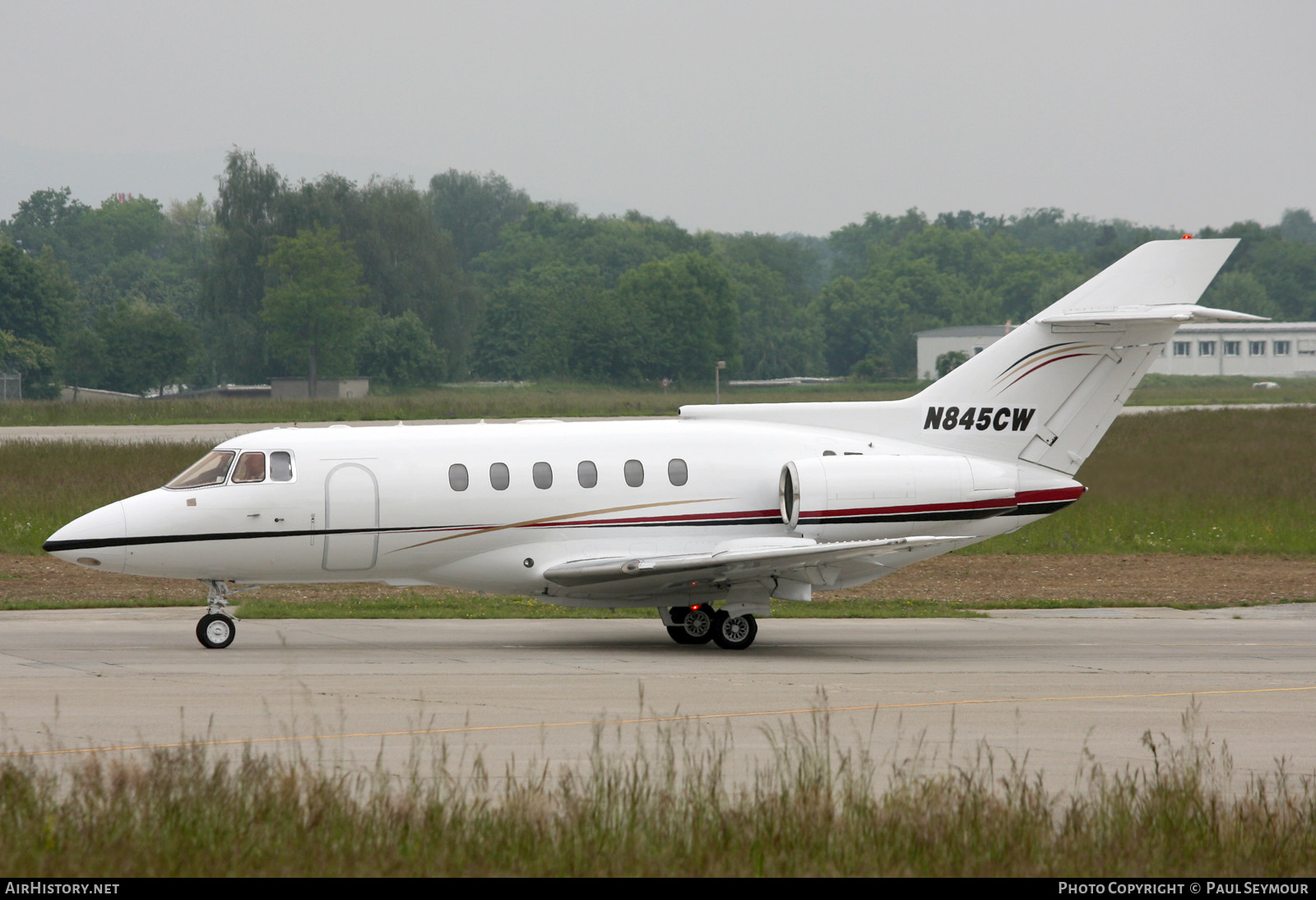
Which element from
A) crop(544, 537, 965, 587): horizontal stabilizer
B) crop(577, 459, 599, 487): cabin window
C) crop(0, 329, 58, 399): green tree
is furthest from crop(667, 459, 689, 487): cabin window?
crop(0, 329, 58, 399): green tree

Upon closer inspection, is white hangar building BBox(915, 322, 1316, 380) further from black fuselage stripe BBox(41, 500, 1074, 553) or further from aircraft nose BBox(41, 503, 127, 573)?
aircraft nose BBox(41, 503, 127, 573)

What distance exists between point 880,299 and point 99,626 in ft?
436

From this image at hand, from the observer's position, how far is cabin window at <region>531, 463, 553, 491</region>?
18.6 meters

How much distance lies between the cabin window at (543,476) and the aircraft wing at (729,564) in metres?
1.03

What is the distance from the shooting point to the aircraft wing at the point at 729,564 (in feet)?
57.8

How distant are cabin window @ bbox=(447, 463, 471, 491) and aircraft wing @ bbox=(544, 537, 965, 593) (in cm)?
152

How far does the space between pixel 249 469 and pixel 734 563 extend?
240 inches

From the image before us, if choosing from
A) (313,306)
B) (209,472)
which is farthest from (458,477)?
(313,306)

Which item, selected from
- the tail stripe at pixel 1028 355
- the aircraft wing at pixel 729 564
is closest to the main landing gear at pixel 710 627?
the aircraft wing at pixel 729 564

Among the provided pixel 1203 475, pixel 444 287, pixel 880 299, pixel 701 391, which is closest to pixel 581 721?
pixel 1203 475

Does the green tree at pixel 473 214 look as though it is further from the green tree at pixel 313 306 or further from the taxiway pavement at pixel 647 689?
the taxiway pavement at pixel 647 689

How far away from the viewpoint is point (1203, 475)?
3103 cm

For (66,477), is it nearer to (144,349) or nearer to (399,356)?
(144,349)

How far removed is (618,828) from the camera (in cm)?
854
